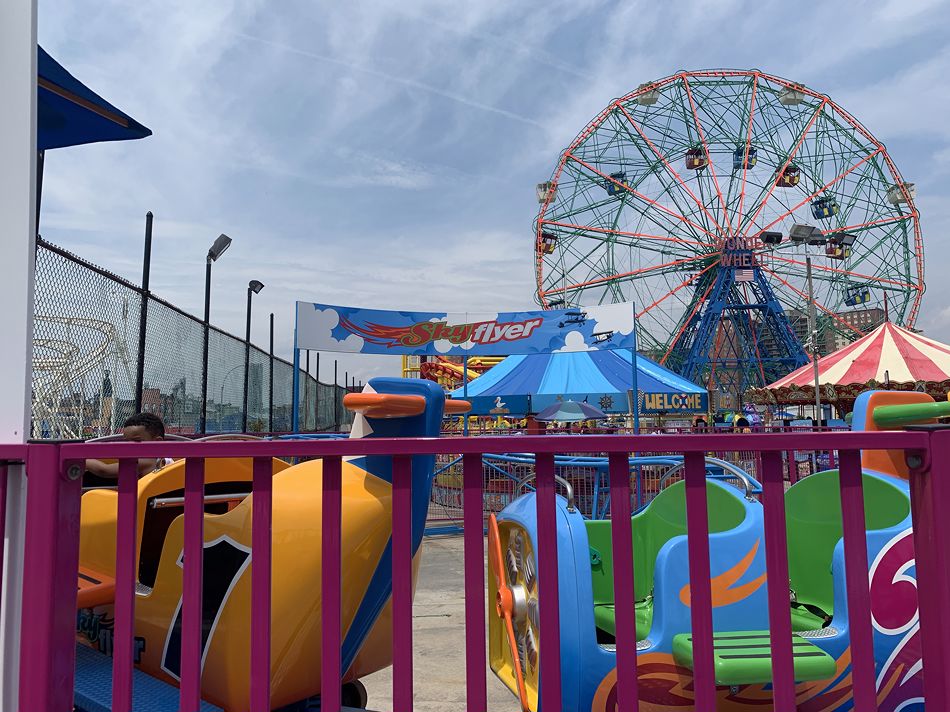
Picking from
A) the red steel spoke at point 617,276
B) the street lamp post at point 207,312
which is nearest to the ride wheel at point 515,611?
the street lamp post at point 207,312

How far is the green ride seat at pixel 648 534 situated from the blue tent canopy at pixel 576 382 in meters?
10.0

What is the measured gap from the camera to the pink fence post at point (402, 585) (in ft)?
5.08

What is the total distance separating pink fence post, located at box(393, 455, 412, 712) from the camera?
1549mm

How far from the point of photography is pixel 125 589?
1557mm

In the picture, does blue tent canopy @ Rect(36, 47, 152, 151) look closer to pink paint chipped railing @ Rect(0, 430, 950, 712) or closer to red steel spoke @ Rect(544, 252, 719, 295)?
pink paint chipped railing @ Rect(0, 430, 950, 712)

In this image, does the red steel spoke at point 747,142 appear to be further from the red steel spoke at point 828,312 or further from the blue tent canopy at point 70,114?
the blue tent canopy at point 70,114

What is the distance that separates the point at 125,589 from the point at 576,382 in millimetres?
13289

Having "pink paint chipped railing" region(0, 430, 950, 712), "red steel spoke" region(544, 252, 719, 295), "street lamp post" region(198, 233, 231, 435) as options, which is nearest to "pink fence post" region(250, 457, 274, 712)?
"pink paint chipped railing" region(0, 430, 950, 712)

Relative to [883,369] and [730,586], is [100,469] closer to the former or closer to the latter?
[730,586]

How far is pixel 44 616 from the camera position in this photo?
1.48m

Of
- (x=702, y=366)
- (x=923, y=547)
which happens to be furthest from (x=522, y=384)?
(x=702, y=366)

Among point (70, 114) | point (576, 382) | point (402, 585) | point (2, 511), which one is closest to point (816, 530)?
point (402, 585)

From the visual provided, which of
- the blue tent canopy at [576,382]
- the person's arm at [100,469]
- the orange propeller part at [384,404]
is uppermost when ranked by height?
the blue tent canopy at [576,382]

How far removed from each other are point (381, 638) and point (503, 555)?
59 cm
